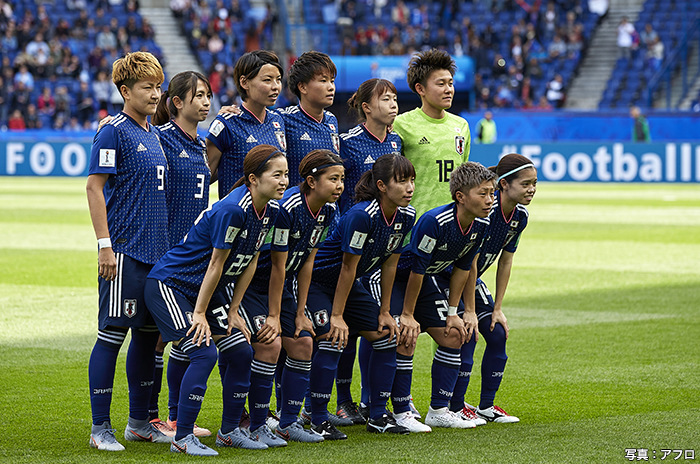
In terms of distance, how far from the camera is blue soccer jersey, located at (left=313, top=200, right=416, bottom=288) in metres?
5.73

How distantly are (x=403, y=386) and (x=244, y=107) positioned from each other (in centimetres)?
188

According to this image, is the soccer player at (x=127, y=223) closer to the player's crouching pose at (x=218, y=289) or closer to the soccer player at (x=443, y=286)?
the player's crouching pose at (x=218, y=289)

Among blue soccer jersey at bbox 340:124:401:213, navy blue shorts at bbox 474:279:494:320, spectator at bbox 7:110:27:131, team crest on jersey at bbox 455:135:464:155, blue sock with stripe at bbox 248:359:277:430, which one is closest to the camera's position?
blue sock with stripe at bbox 248:359:277:430

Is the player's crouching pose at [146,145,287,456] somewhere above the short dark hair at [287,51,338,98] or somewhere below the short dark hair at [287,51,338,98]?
below

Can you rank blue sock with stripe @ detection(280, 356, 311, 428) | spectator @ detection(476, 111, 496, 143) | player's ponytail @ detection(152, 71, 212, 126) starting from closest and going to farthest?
blue sock with stripe @ detection(280, 356, 311, 428), player's ponytail @ detection(152, 71, 212, 126), spectator @ detection(476, 111, 496, 143)

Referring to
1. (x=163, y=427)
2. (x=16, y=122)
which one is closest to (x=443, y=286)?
(x=163, y=427)

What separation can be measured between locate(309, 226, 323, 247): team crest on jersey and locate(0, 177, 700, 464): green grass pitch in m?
1.10

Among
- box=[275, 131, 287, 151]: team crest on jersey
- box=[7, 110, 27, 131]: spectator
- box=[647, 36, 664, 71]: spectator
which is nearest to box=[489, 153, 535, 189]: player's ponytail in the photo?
box=[275, 131, 287, 151]: team crest on jersey

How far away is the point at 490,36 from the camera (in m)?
38.0

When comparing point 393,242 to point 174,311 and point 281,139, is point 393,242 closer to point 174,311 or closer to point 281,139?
point 281,139

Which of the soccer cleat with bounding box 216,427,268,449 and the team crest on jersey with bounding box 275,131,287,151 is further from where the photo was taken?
the team crest on jersey with bounding box 275,131,287,151

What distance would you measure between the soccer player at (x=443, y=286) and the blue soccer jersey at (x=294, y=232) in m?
0.61

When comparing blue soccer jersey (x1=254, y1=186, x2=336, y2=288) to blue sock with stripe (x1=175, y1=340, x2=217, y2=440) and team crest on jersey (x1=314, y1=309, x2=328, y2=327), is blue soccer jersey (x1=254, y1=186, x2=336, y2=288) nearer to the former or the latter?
team crest on jersey (x1=314, y1=309, x2=328, y2=327)

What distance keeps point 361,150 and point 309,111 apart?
389 millimetres
